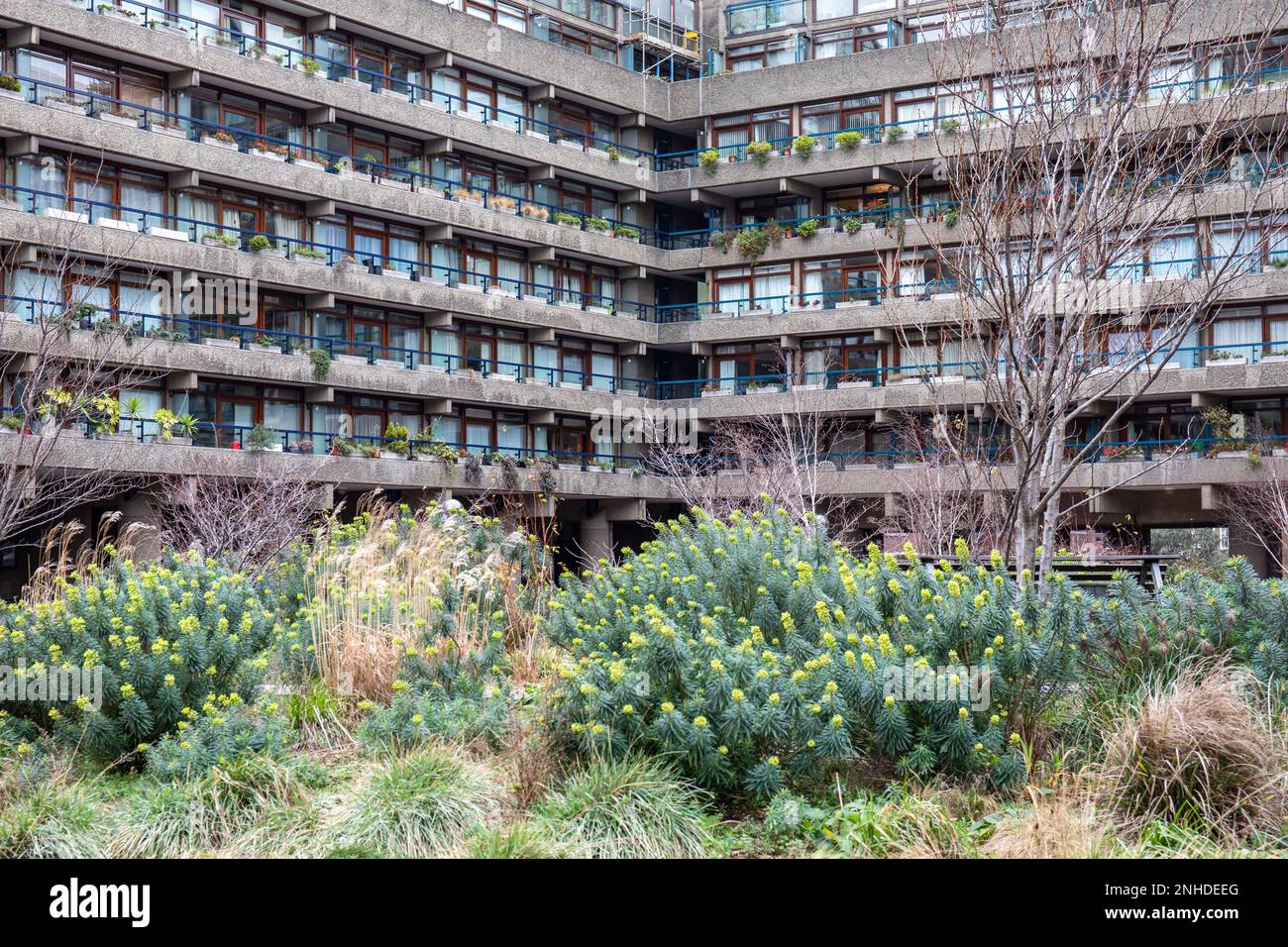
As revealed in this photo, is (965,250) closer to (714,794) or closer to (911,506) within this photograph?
(714,794)

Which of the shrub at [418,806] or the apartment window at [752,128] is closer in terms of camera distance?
the shrub at [418,806]

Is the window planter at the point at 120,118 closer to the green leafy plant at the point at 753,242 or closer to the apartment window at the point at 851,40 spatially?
the green leafy plant at the point at 753,242

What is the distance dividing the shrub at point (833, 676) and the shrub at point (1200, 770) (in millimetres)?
658

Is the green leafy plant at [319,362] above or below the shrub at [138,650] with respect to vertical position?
above

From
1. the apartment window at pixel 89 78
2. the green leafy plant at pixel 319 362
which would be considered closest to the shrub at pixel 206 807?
the apartment window at pixel 89 78

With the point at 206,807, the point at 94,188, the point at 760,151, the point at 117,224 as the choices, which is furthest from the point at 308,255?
the point at 206,807

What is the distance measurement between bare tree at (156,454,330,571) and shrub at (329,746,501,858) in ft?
50.0

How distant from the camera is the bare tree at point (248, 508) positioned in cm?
2758

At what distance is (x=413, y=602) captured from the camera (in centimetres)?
1248

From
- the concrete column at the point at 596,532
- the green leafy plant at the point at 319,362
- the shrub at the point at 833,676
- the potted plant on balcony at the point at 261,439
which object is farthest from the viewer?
the concrete column at the point at 596,532

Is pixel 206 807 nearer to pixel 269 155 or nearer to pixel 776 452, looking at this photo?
pixel 269 155

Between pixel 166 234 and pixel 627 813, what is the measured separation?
32580mm

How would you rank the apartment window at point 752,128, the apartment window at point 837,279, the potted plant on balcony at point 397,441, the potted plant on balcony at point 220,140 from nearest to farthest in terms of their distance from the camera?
the potted plant on balcony at point 220,140 → the potted plant on balcony at point 397,441 → the apartment window at point 837,279 → the apartment window at point 752,128

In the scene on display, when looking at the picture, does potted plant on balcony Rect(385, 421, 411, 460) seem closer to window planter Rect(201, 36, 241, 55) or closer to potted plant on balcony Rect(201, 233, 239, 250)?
potted plant on balcony Rect(201, 233, 239, 250)
